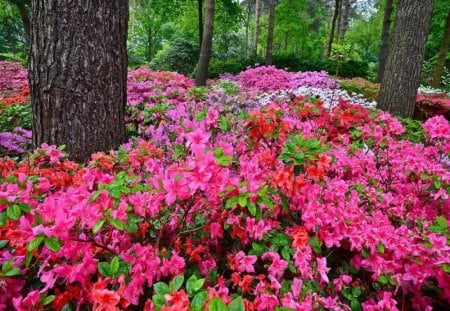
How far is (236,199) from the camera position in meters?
1.27

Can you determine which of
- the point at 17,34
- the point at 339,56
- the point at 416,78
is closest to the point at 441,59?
the point at 416,78

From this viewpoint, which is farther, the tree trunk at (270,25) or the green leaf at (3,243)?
the tree trunk at (270,25)

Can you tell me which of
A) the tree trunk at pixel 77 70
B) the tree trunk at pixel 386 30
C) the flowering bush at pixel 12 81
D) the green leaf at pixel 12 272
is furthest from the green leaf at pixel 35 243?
the tree trunk at pixel 386 30

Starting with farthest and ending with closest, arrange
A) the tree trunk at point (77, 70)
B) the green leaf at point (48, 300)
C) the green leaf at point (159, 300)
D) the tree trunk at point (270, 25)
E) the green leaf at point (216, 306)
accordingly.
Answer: the tree trunk at point (270, 25) < the tree trunk at point (77, 70) < the green leaf at point (48, 300) < the green leaf at point (159, 300) < the green leaf at point (216, 306)

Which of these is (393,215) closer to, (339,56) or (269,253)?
(269,253)

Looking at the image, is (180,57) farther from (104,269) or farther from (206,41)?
(104,269)

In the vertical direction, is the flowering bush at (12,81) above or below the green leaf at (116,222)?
below

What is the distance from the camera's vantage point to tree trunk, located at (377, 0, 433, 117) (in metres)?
4.86

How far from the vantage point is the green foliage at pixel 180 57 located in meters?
14.4

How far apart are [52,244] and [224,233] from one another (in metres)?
0.78

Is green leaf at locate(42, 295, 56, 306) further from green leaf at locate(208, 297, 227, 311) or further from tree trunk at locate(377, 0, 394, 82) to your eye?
tree trunk at locate(377, 0, 394, 82)

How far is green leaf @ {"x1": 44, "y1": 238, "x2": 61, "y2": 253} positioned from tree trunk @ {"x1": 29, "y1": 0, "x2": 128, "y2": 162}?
5.92 ft

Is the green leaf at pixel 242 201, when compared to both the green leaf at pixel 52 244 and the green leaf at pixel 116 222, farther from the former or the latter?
the green leaf at pixel 52 244

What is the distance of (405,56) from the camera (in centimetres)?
502
